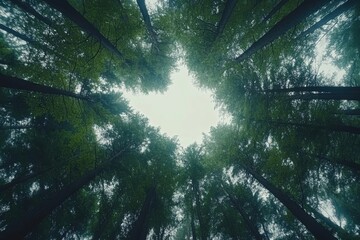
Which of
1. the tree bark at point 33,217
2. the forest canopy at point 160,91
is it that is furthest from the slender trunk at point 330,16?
the tree bark at point 33,217

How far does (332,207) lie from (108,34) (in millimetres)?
20844

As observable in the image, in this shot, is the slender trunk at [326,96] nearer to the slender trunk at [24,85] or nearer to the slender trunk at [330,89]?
the slender trunk at [330,89]

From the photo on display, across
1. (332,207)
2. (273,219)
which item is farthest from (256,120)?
(332,207)

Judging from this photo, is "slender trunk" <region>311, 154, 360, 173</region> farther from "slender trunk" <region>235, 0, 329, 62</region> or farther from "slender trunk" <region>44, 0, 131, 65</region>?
"slender trunk" <region>44, 0, 131, 65</region>

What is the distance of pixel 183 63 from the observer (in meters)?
9.08

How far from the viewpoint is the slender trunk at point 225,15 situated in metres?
5.83

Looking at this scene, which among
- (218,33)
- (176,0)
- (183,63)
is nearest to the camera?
(218,33)

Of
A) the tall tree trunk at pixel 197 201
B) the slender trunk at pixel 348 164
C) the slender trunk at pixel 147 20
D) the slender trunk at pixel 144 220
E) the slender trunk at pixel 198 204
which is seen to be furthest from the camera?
the tall tree trunk at pixel 197 201

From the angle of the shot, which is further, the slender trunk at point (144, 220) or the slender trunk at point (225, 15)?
the slender trunk at point (144, 220)

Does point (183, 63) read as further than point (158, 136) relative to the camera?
No

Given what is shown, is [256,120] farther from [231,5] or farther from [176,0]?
[176,0]

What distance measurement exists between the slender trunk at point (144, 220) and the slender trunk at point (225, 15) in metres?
8.83

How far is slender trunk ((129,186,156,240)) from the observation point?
908 centimetres

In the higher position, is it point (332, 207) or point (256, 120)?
point (332, 207)
